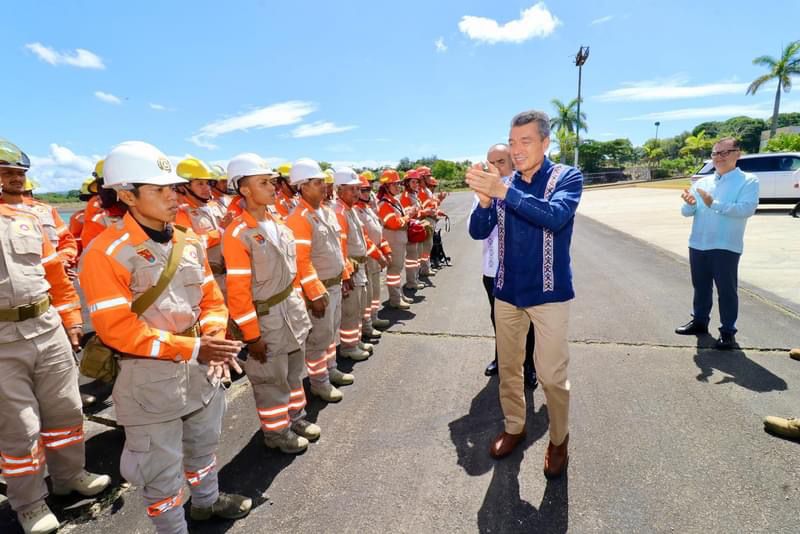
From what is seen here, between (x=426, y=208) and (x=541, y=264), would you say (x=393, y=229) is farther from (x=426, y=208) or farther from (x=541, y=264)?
(x=541, y=264)

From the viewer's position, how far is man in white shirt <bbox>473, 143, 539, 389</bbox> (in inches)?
136

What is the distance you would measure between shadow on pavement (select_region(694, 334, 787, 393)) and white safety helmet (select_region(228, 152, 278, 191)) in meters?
4.27

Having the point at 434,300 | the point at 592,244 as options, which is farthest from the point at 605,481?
the point at 592,244

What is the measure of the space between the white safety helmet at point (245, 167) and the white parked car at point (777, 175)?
52.5ft

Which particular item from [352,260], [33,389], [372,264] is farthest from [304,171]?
[33,389]

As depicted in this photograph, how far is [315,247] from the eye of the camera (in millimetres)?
3881

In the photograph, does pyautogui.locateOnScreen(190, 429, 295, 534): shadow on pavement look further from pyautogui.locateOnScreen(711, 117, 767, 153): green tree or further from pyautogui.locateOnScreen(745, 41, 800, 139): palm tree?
pyautogui.locateOnScreen(711, 117, 767, 153): green tree

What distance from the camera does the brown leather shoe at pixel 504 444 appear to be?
290cm

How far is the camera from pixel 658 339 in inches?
190

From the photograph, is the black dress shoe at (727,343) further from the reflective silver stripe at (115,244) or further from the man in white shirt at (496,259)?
the reflective silver stripe at (115,244)

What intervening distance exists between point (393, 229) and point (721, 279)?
13.7 ft

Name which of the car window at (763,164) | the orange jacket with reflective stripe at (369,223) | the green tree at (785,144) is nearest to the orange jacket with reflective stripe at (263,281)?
the orange jacket with reflective stripe at (369,223)

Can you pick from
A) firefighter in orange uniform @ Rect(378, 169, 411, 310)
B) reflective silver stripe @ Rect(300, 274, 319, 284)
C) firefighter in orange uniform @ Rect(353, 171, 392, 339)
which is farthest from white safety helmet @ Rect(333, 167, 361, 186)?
reflective silver stripe @ Rect(300, 274, 319, 284)

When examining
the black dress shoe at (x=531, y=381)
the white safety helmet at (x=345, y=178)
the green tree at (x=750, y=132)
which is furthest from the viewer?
the green tree at (x=750, y=132)
